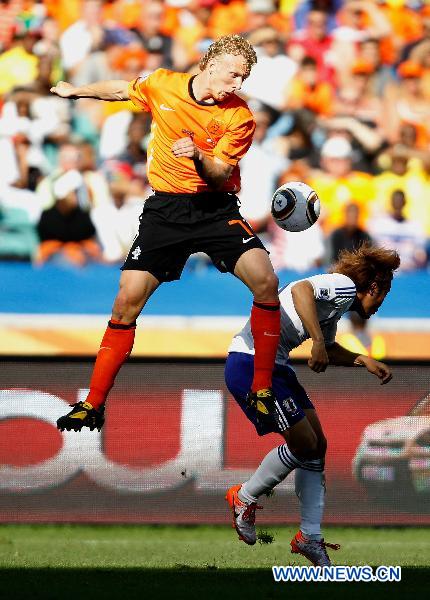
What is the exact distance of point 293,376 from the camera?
607cm

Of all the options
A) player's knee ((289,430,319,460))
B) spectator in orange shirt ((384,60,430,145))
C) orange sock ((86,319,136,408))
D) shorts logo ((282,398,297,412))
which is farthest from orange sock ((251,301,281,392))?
spectator in orange shirt ((384,60,430,145))

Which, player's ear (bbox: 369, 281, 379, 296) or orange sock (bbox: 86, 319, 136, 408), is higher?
player's ear (bbox: 369, 281, 379, 296)

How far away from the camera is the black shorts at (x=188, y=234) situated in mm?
5582

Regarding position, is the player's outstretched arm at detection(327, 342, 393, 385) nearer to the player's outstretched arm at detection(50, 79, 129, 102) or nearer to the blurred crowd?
the player's outstretched arm at detection(50, 79, 129, 102)

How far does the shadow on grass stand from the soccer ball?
192cm

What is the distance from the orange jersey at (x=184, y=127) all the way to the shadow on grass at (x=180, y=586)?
77.4 inches

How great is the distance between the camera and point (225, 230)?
5590mm

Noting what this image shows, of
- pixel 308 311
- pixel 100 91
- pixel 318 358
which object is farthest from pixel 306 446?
pixel 100 91

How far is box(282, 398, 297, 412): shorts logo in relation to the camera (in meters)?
5.81

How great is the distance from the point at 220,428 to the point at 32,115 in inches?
158

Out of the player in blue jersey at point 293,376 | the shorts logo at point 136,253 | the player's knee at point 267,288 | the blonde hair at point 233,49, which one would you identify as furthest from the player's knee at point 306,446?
the blonde hair at point 233,49

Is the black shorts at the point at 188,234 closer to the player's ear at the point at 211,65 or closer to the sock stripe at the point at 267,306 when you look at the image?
the sock stripe at the point at 267,306

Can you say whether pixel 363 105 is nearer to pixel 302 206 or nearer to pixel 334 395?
pixel 334 395

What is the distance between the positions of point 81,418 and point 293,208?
5.54ft
